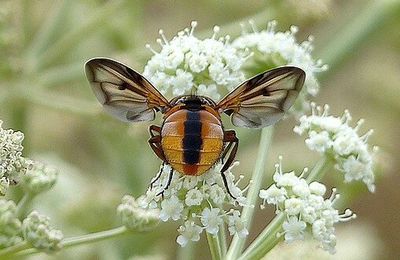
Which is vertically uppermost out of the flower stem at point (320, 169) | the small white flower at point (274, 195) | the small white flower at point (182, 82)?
the small white flower at point (182, 82)

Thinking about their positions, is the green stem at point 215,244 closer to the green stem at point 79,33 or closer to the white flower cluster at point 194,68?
the white flower cluster at point 194,68

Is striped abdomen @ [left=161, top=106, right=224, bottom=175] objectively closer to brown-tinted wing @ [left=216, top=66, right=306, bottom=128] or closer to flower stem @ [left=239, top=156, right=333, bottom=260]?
brown-tinted wing @ [left=216, top=66, right=306, bottom=128]

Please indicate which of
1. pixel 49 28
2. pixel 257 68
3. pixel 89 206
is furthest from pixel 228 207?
pixel 49 28

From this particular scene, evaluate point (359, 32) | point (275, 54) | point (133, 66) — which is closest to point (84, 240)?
point (275, 54)

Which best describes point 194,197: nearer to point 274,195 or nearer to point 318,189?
point 274,195

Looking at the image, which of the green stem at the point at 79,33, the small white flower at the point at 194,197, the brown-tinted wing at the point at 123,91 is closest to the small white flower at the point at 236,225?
the small white flower at the point at 194,197

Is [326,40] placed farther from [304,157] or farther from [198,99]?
[198,99]
